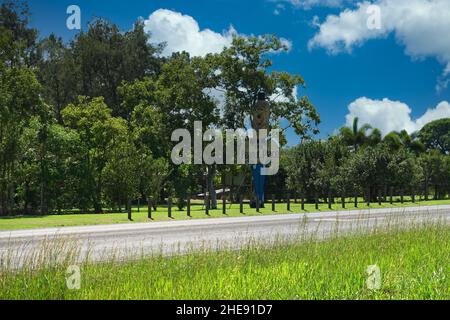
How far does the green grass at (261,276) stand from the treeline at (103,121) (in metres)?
27.7

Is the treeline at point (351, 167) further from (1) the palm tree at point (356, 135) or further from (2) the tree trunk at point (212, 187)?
(2) the tree trunk at point (212, 187)

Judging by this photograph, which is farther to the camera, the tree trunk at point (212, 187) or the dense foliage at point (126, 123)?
the tree trunk at point (212, 187)

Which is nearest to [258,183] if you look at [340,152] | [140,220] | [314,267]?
[140,220]

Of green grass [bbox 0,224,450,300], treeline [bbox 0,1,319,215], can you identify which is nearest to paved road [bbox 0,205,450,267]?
green grass [bbox 0,224,450,300]

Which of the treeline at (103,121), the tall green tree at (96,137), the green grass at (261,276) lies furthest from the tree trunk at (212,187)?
the green grass at (261,276)

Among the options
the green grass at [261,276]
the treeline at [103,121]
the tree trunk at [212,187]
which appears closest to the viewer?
the green grass at [261,276]

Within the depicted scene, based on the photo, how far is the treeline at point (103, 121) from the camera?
37000 millimetres

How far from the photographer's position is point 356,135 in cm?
6488

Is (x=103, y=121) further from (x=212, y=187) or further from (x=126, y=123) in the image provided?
(x=212, y=187)

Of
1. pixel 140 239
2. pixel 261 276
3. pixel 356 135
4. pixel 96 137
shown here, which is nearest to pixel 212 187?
pixel 96 137

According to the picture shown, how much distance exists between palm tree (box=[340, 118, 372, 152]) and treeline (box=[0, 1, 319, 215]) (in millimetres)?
17807

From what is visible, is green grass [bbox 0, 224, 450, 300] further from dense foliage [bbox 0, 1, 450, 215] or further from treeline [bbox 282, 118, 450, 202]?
treeline [bbox 282, 118, 450, 202]

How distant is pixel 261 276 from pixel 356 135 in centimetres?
5819
